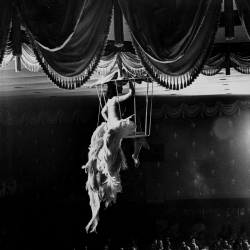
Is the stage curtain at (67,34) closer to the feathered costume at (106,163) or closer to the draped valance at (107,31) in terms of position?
the draped valance at (107,31)

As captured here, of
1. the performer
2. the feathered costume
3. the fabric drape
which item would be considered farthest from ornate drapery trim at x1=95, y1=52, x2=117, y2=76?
the fabric drape

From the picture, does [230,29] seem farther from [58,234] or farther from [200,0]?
[58,234]

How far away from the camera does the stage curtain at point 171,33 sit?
3701 mm

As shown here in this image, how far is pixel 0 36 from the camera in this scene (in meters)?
3.54

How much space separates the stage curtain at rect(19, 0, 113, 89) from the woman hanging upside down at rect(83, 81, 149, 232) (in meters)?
0.55

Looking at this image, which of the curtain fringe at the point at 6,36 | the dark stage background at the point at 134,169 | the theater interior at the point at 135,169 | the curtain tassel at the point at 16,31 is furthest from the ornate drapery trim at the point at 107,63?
the dark stage background at the point at 134,169

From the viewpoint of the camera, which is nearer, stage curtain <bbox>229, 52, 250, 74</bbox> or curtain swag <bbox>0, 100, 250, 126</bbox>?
stage curtain <bbox>229, 52, 250, 74</bbox>

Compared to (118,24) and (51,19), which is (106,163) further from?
(51,19)

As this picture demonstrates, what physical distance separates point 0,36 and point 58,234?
7649mm

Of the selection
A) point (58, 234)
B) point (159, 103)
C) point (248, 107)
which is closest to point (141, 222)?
point (58, 234)

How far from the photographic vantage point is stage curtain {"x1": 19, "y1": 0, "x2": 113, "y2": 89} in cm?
354

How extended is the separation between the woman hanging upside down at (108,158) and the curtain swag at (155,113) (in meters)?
6.73

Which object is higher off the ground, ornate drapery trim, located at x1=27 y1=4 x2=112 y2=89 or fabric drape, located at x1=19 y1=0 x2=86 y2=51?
fabric drape, located at x1=19 y1=0 x2=86 y2=51

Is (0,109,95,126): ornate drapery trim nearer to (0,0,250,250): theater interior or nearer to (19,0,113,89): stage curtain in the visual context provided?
(0,0,250,250): theater interior
